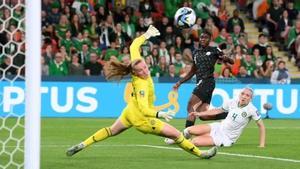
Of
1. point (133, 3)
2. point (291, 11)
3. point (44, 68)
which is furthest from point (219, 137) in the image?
point (291, 11)

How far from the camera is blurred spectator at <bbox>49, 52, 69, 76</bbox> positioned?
23906 millimetres

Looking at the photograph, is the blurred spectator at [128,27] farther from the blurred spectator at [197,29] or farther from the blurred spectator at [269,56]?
the blurred spectator at [269,56]

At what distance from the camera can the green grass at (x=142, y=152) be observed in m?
11.7

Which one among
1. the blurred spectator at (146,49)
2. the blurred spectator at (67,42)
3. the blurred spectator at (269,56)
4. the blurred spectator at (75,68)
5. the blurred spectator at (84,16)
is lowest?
the blurred spectator at (75,68)

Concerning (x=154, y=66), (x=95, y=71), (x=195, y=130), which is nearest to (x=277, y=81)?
(x=154, y=66)

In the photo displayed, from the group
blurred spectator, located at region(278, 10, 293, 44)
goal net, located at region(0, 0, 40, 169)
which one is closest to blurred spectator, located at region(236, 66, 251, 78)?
blurred spectator, located at region(278, 10, 293, 44)

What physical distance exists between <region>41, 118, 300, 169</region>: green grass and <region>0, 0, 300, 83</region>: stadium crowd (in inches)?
214

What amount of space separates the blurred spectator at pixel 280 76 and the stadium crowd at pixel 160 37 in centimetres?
3

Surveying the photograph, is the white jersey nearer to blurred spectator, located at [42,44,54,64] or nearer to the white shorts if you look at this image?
the white shorts

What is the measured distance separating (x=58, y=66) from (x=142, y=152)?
10807 millimetres

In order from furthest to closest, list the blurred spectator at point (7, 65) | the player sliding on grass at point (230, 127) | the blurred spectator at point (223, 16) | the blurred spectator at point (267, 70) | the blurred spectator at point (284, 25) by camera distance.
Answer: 1. the blurred spectator at point (284, 25)
2. the blurred spectator at point (223, 16)
3. the blurred spectator at point (267, 70)
4. the player sliding on grass at point (230, 127)
5. the blurred spectator at point (7, 65)

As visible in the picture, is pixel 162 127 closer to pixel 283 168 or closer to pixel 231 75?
pixel 283 168

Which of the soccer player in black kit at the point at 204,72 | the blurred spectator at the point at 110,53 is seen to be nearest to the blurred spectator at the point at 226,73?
the blurred spectator at the point at 110,53

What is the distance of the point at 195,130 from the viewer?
47.5ft
